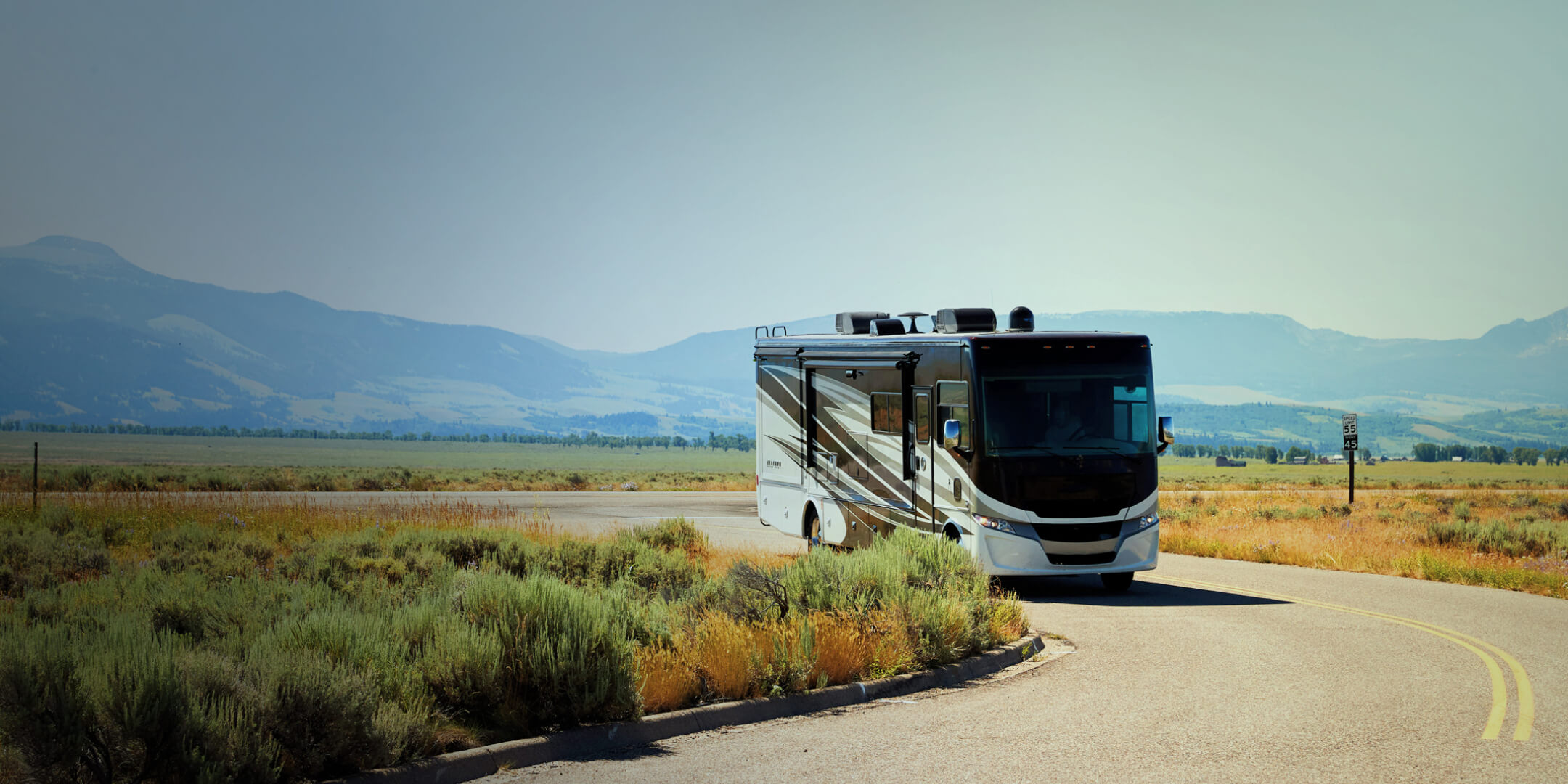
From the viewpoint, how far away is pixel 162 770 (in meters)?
6.27

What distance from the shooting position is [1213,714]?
29.6 ft

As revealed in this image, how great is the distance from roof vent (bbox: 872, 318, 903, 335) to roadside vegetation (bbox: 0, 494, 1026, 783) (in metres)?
4.29

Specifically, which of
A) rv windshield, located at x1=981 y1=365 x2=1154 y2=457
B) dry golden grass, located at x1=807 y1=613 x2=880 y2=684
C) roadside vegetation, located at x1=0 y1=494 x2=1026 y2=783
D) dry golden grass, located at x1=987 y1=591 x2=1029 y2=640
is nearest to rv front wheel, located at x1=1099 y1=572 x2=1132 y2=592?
rv windshield, located at x1=981 y1=365 x2=1154 y2=457

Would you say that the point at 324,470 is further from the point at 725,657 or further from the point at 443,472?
the point at 725,657

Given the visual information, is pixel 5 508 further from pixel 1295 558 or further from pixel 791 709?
pixel 1295 558

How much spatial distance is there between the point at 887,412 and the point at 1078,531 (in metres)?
3.27

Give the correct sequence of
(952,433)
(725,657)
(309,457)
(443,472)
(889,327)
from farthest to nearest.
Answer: (309,457)
(443,472)
(889,327)
(952,433)
(725,657)

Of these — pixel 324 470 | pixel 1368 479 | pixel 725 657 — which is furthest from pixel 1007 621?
pixel 1368 479

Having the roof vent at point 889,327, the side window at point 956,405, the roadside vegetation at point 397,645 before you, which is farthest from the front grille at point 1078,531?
the roof vent at point 889,327

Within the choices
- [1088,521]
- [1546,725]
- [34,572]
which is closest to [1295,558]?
[1088,521]

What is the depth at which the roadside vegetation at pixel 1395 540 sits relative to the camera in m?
19.2

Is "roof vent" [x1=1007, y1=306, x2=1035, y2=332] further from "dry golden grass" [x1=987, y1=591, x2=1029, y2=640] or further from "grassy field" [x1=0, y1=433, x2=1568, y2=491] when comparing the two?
"grassy field" [x1=0, y1=433, x2=1568, y2=491]

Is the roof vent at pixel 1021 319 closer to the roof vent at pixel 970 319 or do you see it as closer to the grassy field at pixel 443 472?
the roof vent at pixel 970 319

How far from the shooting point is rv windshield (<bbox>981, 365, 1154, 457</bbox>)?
1589cm
